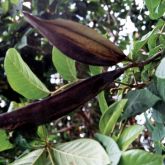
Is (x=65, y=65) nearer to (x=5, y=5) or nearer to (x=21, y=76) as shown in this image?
(x=21, y=76)

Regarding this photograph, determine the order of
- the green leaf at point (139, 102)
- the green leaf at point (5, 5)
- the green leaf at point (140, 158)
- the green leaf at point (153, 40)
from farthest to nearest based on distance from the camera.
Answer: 1. the green leaf at point (5, 5)
2. the green leaf at point (153, 40)
3. the green leaf at point (139, 102)
4. the green leaf at point (140, 158)

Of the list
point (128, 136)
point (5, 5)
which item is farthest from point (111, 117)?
point (5, 5)

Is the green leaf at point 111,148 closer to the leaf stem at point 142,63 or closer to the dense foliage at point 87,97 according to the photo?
the dense foliage at point 87,97

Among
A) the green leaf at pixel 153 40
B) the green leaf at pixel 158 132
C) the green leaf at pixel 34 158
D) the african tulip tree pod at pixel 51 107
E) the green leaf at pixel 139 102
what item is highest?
the green leaf at pixel 153 40

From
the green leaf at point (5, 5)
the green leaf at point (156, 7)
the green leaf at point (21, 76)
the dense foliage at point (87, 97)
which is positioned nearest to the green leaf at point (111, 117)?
the dense foliage at point (87, 97)

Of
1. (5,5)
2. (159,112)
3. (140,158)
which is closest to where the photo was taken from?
(140,158)

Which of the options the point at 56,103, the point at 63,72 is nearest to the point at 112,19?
the point at 63,72

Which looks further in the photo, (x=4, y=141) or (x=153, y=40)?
(x=153, y=40)
